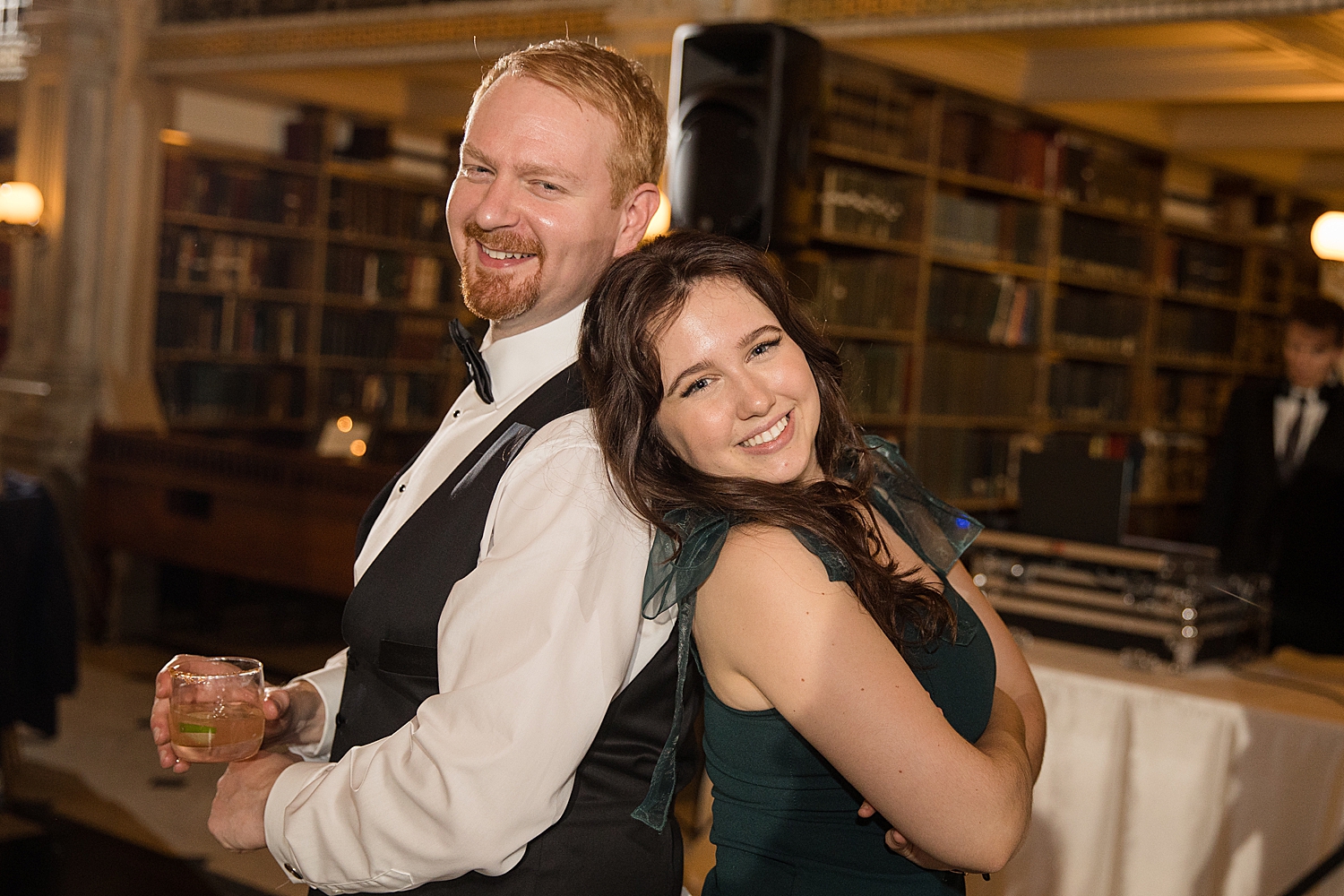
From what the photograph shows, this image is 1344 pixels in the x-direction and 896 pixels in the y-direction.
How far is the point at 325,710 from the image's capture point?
1.49m

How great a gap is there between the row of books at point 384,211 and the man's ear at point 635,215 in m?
5.85

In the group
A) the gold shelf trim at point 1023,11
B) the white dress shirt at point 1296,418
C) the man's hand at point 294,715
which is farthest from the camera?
the white dress shirt at point 1296,418

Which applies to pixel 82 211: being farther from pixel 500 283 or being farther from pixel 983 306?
pixel 500 283

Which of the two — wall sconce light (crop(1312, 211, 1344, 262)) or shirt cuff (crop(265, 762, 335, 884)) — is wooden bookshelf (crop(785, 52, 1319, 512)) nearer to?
wall sconce light (crop(1312, 211, 1344, 262))

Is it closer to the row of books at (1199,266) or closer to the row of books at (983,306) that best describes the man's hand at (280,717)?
the row of books at (983,306)

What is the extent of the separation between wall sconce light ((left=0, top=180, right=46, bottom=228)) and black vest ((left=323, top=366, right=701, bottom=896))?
19.1 feet

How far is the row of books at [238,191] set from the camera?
663 centimetres

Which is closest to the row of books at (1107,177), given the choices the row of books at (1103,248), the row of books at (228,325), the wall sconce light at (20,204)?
the row of books at (1103,248)

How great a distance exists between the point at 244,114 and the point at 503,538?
255 inches

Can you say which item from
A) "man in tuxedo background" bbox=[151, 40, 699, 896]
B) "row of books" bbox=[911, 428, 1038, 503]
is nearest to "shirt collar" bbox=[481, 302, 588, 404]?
"man in tuxedo background" bbox=[151, 40, 699, 896]

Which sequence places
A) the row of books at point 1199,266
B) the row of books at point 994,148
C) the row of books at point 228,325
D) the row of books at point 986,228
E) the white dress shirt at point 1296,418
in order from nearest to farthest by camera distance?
the white dress shirt at point 1296,418 < the row of books at point 986,228 < the row of books at point 994,148 < the row of books at point 228,325 < the row of books at point 1199,266

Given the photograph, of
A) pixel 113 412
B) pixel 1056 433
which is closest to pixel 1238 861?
pixel 1056 433

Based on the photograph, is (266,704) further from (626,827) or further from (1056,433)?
(1056,433)

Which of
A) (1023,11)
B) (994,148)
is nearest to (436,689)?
(1023,11)
